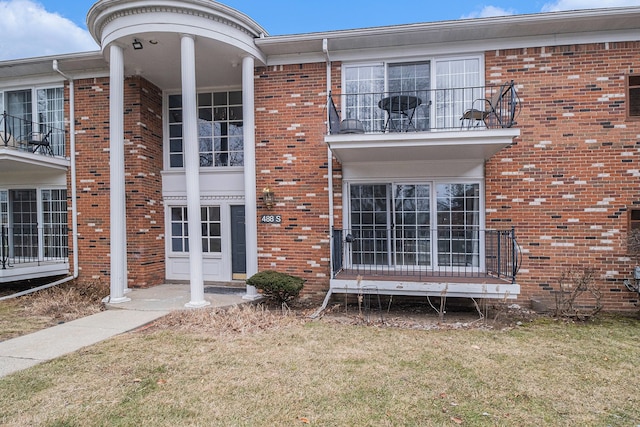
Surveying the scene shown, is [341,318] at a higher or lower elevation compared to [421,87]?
lower

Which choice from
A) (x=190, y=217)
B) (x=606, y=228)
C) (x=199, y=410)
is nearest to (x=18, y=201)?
(x=190, y=217)

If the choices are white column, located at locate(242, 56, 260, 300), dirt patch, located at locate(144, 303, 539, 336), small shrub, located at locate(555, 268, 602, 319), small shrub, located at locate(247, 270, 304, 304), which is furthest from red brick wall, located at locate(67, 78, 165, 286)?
small shrub, located at locate(555, 268, 602, 319)

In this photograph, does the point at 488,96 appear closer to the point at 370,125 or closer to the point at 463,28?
the point at 463,28

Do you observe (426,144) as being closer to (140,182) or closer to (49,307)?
(140,182)

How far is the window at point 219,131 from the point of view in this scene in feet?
28.8

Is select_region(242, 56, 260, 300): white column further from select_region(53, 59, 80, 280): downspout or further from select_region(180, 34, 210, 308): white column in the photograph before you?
select_region(53, 59, 80, 280): downspout

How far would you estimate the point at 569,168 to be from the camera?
22.5 ft

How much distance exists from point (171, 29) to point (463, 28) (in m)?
5.57

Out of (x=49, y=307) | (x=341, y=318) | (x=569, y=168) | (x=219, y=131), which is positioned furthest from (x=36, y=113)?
(x=569, y=168)

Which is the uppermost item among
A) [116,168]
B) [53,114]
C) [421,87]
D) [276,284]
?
[421,87]

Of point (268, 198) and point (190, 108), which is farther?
point (268, 198)

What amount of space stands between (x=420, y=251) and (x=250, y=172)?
13.2 ft

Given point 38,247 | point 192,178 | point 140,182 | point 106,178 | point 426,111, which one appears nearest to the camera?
point 192,178

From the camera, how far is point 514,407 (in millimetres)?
3377
